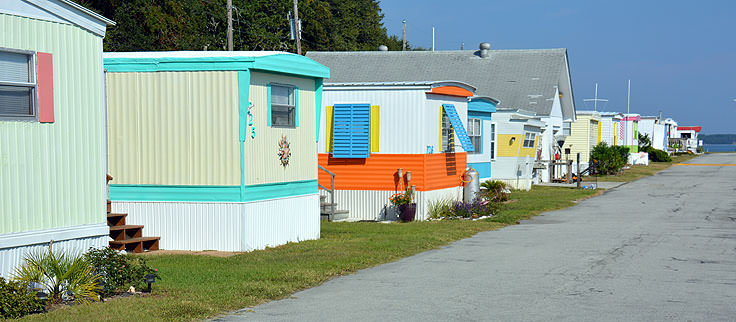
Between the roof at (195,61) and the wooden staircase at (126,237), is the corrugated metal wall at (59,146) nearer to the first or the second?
the wooden staircase at (126,237)

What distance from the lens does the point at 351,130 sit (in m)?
20.1

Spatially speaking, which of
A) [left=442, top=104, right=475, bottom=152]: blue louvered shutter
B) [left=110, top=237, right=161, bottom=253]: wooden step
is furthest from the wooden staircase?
[left=442, top=104, right=475, bottom=152]: blue louvered shutter

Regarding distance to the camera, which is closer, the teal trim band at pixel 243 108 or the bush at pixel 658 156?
the teal trim band at pixel 243 108

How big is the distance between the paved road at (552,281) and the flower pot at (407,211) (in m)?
2.55

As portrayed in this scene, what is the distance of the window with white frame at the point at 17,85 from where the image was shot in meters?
9.26

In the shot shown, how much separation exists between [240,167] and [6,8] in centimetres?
527

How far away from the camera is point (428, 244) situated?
15.2m

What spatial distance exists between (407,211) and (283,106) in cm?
569

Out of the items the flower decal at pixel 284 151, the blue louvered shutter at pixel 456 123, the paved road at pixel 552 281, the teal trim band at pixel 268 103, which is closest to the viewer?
the paved road at pixel 552 281

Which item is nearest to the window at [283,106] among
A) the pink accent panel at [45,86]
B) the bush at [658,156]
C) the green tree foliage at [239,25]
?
the pink accent panel at [45,86]

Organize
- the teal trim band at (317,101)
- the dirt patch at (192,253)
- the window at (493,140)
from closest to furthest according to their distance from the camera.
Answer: the dirt patch at (192,253) < the teal trim band at (317,101) < the window at (493,140)

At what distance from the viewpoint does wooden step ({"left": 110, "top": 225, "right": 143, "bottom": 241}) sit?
44.4 ft

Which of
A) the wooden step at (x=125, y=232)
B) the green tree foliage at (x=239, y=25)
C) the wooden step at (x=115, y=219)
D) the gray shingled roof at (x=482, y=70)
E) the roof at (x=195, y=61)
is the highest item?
the green tree foliage at (x=239, y=25)

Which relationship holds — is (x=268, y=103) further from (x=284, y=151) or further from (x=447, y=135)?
(x=447, y=135)
